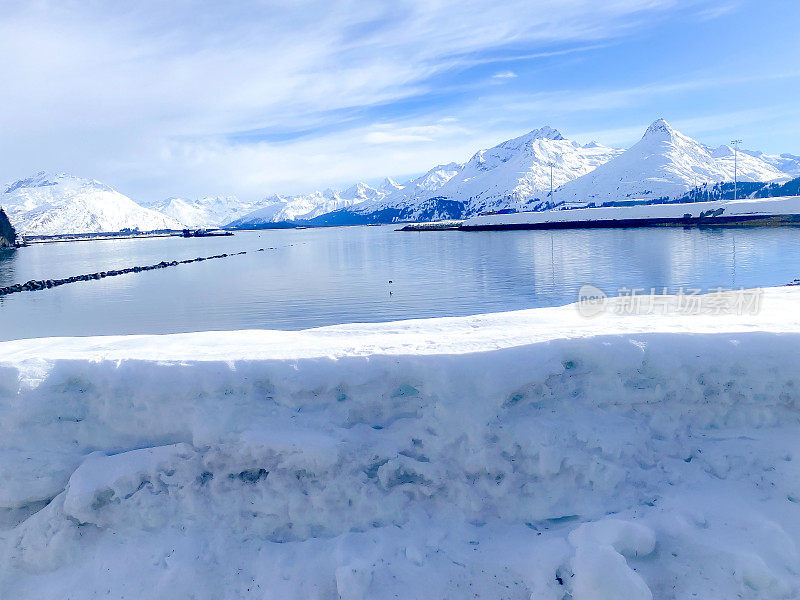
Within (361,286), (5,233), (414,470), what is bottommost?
(361,286)

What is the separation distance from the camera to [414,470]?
704cm

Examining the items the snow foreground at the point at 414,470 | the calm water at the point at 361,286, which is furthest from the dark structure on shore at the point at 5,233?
the snow foreground at the point at 414,470

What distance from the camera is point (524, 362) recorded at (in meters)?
7.47

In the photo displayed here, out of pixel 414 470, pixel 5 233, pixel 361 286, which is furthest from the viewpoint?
pixel 5 233

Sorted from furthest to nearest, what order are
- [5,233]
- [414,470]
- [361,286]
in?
[5,233] < [361,286] < [414,470]

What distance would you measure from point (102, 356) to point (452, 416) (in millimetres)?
5569

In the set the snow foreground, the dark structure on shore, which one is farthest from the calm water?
the dark structure on shore

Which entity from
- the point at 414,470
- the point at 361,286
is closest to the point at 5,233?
the point at 361,286

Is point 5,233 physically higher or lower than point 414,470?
higher

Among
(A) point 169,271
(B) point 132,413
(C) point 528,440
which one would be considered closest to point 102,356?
(B) point 132,413

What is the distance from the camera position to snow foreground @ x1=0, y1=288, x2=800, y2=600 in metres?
6.05

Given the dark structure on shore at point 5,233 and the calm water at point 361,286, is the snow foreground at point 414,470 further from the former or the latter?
the dark structure on shore at point 5,233

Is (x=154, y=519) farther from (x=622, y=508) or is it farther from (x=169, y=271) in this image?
(x=169, y=271)

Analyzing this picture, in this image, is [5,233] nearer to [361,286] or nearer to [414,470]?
[361,286]
